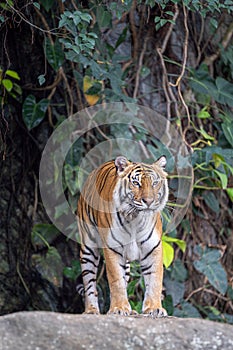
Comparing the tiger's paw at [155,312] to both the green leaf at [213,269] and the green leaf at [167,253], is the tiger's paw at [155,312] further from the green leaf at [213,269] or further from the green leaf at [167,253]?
the green leaf at [213,269]

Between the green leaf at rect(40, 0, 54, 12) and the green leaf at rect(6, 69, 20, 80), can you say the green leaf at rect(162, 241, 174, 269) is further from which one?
the green leaf at rect(40, 0, 54, 12)

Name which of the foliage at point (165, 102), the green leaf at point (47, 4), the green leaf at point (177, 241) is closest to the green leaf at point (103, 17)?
the foliage at point (165, 102)

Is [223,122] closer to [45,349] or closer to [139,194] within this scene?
[139,194]

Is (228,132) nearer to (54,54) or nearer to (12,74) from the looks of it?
(54,54)

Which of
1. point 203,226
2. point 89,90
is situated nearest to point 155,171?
point 89,90

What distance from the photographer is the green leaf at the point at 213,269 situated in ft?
19.7

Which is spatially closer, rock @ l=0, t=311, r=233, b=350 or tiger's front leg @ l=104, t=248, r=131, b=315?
rock @ l=0, t=311, r=233, b=350

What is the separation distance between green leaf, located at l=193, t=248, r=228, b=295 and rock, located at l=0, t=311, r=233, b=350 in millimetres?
2899

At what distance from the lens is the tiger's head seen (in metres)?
3.74

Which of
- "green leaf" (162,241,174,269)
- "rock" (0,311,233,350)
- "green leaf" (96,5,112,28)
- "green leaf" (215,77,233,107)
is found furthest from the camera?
"green leaf" (215,77,233,107)

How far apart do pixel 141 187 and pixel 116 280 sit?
1.62ft

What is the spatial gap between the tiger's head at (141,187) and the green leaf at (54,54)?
6.11 feet

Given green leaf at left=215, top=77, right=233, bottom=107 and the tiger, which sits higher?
green leaf at left=215, top=77, right=233, bottom=107

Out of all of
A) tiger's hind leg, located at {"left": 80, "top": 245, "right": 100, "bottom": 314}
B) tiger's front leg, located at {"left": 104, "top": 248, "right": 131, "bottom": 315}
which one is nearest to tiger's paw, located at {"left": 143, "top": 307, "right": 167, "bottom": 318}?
tiger's front leg, located at {"left": 104, "top": 248, "right": 131, "bottom": 315}
